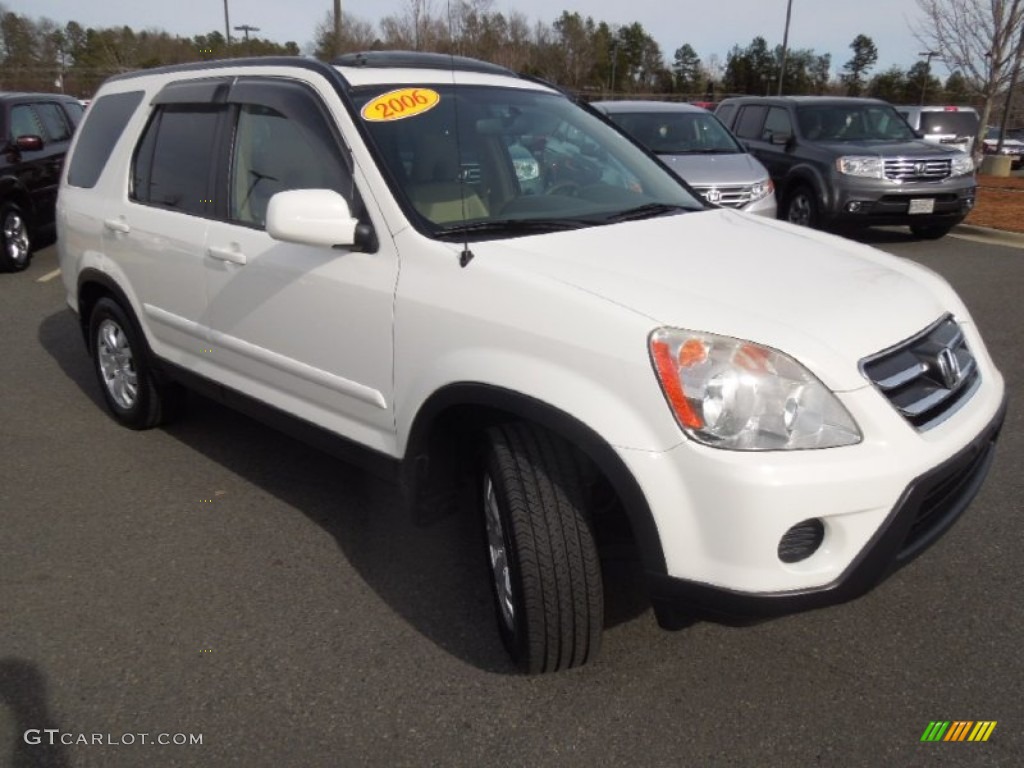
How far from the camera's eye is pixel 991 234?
11.2 meters

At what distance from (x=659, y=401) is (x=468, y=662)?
1.16m

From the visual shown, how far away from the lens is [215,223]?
365cm

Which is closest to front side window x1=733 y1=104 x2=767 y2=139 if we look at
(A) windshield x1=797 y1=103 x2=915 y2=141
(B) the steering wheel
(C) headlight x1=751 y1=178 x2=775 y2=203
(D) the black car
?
(A) windshield x1=797 y1=103 x2=915 y2=141

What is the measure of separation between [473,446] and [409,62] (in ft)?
5.27

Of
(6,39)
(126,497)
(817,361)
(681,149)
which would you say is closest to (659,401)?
(817,361)

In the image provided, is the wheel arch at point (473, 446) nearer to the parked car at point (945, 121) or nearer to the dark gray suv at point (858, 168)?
the dark gray suv at point (858, 168)

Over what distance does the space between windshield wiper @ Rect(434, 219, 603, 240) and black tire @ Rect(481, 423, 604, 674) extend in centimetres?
67

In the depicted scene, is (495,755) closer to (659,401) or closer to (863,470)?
(659,401)

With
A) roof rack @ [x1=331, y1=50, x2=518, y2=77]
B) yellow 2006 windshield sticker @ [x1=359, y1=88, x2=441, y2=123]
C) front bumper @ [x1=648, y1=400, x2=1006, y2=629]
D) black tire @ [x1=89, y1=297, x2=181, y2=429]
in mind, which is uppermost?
roof rack @ [x1=331, y1=50, x2=518, y2=77]

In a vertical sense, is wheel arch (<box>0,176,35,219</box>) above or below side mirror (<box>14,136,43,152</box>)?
below

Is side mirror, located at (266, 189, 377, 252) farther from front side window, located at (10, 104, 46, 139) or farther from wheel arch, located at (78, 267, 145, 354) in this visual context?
front side window, located at (10, 104, 46, 139)

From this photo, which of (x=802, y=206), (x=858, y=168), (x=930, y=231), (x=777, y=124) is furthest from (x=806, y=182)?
(x=930, y=231)

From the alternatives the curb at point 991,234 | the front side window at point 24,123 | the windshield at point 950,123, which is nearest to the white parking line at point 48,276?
the front side window at point 24,123

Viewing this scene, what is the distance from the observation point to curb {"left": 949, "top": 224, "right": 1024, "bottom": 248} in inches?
421
